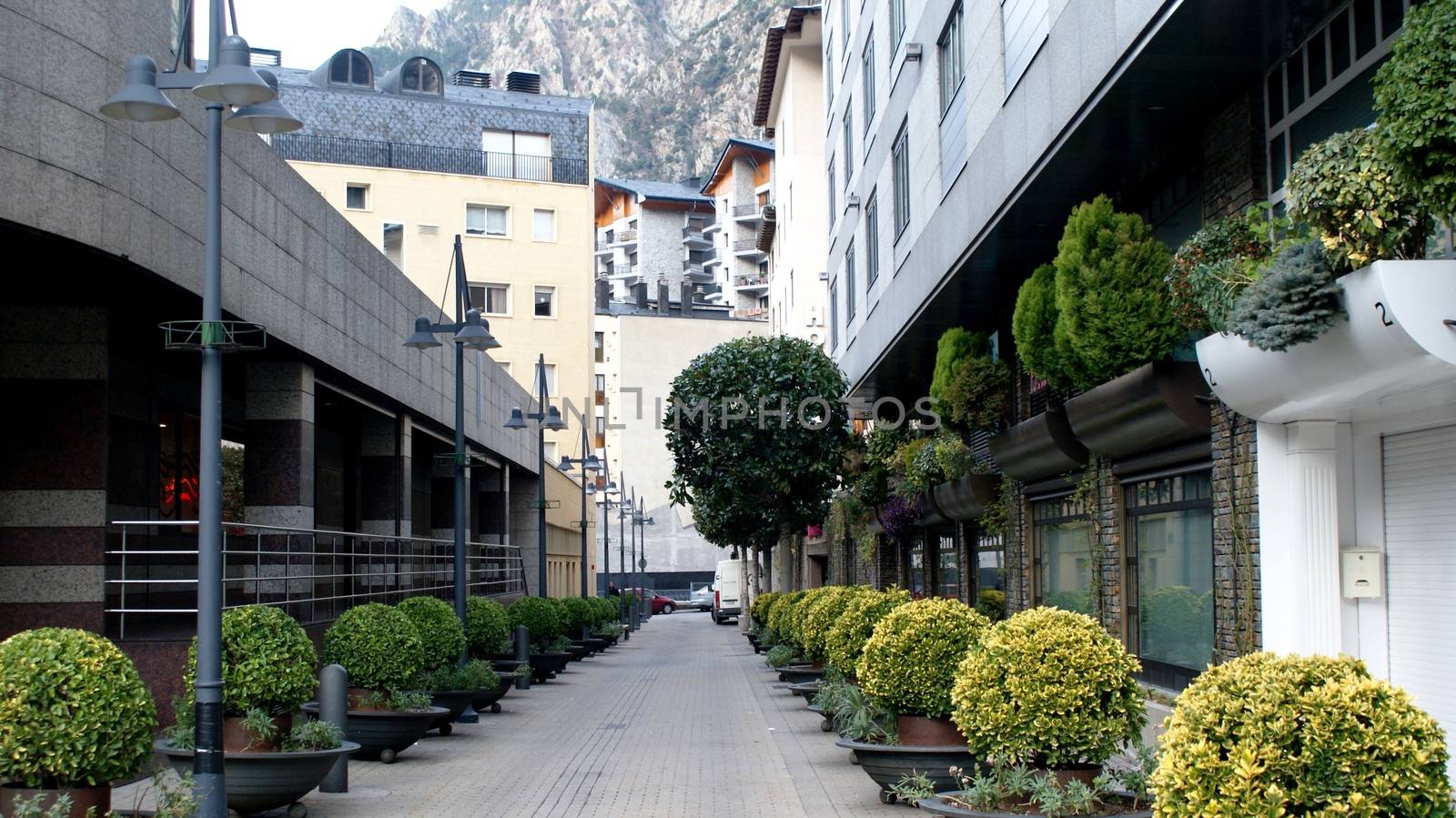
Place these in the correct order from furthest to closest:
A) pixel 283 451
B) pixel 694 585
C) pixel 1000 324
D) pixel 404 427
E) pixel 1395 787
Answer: pixel 694 585
pixel 404 427
pixel 1000 324
pixel 283 451
pixel 1395 787

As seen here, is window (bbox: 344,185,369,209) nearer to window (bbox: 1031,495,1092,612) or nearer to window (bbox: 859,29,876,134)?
window (bbox: 859,29,876,134)

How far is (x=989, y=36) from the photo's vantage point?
57.7 ft

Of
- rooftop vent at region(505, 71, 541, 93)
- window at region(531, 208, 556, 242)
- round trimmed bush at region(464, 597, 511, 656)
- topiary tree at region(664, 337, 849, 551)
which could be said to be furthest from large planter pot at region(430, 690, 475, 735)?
rooftop vent at region(505, 71, 541, 93)

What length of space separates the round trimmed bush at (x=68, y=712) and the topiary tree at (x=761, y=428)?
21663 millimetres

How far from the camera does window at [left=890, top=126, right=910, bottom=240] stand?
78.4 ft

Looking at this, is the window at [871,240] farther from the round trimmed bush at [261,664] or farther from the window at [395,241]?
the window at [395,241]

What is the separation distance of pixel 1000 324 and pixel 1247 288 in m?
11.8

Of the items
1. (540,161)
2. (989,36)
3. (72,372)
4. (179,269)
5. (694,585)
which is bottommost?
(694,585)

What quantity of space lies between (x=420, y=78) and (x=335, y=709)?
45390 mm

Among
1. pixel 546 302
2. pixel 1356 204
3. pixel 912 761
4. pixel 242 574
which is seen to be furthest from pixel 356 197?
pixel 1356 204

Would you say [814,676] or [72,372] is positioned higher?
[72,372]

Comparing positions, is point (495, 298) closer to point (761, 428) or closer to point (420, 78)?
point (420, 78)

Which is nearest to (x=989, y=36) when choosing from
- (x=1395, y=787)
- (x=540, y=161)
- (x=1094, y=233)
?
(x=1094, y=233)

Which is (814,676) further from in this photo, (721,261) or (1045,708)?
(721,261)
